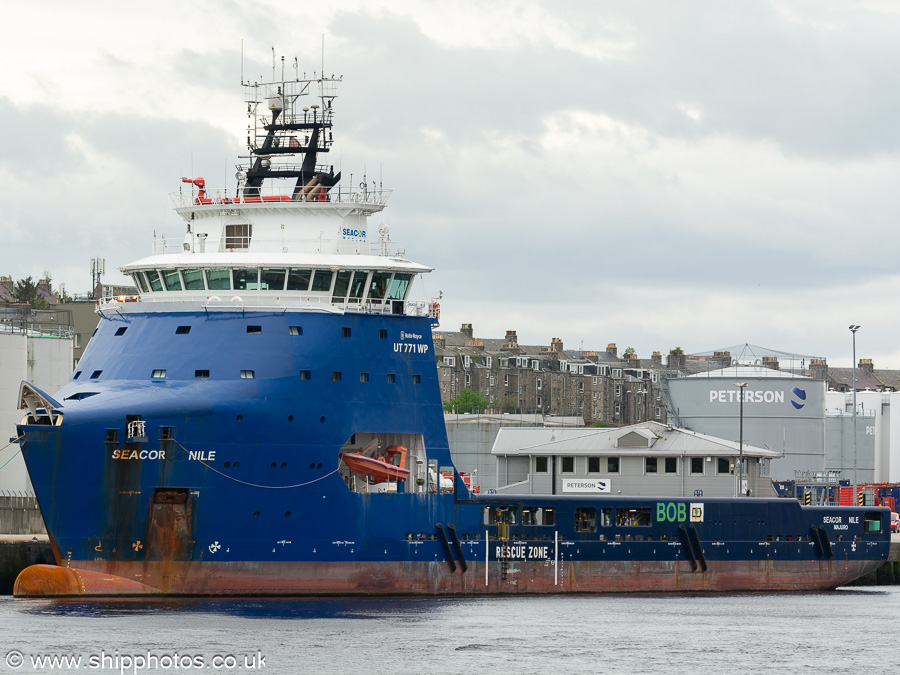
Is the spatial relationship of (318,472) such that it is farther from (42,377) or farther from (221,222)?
(42,377)

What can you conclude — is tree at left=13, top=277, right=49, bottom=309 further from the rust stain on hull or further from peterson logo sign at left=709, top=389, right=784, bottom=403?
the rust stain on hull

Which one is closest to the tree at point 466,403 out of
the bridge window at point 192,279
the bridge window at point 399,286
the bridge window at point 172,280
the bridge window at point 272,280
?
the bridge window at point 399,286

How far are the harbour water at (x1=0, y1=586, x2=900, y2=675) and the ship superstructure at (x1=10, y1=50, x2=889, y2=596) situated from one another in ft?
4.21

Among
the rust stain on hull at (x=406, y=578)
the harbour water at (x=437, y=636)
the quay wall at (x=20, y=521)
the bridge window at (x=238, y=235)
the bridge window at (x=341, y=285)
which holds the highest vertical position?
the bridge window at (x=238, y=235)

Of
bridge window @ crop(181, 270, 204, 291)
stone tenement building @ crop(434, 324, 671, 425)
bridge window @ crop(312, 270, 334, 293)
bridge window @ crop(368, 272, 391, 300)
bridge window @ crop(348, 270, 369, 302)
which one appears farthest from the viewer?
stone tenement building @ crop(434, 324, 671, 425)

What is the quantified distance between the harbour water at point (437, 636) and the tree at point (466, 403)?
7374 cm

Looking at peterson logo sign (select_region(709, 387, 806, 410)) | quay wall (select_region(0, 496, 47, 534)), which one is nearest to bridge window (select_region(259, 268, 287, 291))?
quay wall (select_region(0, 496, 47, 534))

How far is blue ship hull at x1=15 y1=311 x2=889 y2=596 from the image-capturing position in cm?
4503

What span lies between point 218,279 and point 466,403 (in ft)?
253

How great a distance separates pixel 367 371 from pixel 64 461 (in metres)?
9.00

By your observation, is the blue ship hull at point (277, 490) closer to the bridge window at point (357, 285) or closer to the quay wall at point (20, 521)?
the bridge window at point (357, 285)

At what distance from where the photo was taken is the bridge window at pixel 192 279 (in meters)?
49.1

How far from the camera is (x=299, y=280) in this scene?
48.9m

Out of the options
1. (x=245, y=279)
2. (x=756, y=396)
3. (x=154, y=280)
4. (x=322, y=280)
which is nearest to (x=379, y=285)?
(x=322, y=280)
